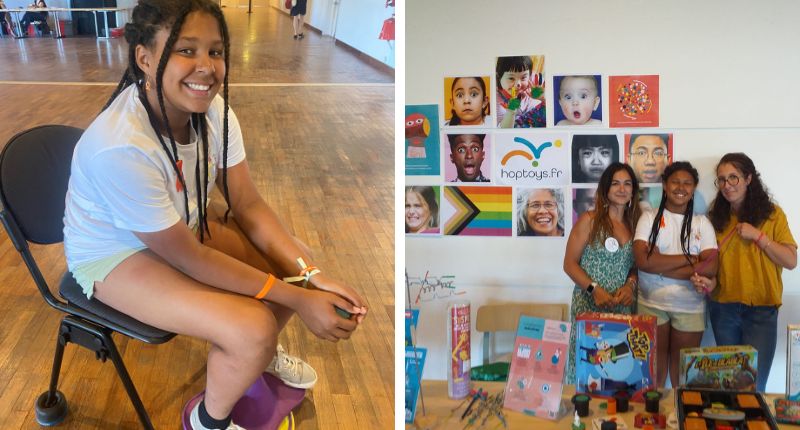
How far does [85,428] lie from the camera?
1.83 m

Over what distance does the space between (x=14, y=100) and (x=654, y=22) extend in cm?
358

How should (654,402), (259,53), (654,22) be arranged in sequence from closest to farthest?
(654,22)
(654,402)
(259,53)

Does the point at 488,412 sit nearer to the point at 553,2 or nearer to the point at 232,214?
the point at 553,2

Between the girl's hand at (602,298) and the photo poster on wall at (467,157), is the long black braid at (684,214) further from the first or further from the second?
the photo poster on wall at (467,157)

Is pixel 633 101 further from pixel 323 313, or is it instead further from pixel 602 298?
pixel 323 313

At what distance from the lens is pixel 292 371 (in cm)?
194

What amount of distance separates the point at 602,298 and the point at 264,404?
998mm

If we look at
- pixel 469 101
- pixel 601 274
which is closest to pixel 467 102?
pixel 469 101

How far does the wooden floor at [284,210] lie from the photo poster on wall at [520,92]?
2.34 feet

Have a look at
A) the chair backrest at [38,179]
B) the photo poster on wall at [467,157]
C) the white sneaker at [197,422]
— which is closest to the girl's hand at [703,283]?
the photo poster on wall at [467,157]

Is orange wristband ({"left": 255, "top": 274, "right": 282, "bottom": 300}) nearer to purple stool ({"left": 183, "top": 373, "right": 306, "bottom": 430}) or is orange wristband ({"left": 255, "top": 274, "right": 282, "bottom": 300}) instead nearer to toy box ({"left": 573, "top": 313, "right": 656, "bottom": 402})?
purple stool ({"left": 183, "top": 373, "right": 306, "bottom": 430})

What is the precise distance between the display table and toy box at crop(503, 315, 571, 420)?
1 centimetres

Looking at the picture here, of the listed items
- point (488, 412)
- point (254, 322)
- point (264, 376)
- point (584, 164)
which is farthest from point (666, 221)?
point (264, 376)

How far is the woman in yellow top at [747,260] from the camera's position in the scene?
1.10 metres
